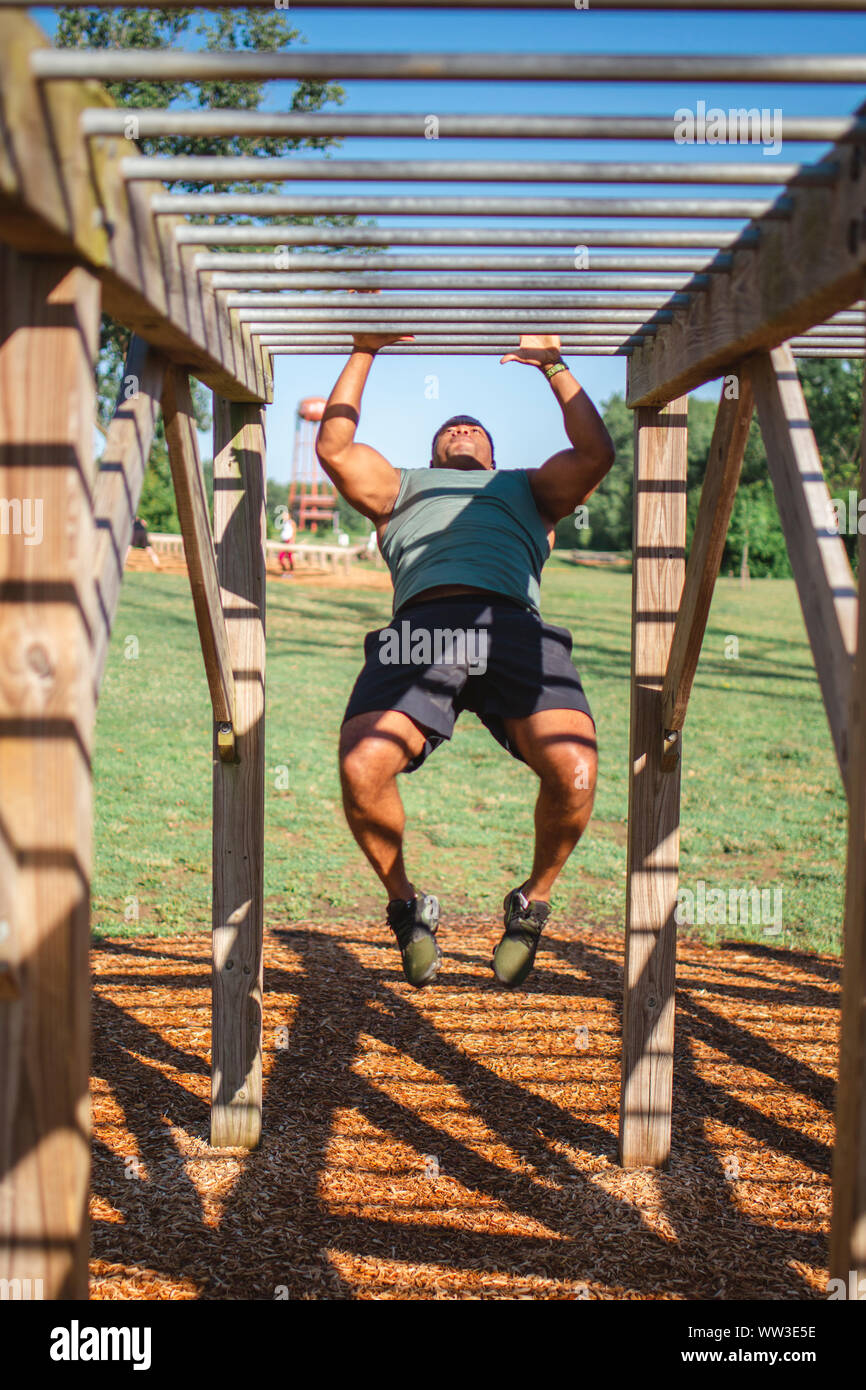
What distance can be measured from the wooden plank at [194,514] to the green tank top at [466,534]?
0.64 metres

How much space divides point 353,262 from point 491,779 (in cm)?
863

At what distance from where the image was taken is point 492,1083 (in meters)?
4.58

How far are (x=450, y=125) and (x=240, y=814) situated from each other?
8.26 ft

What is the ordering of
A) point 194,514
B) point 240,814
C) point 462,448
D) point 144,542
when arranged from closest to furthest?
point 194,514, point 240,814, point 462,448, point 144,542

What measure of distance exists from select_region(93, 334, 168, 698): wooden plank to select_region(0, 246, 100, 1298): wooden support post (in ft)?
0.52

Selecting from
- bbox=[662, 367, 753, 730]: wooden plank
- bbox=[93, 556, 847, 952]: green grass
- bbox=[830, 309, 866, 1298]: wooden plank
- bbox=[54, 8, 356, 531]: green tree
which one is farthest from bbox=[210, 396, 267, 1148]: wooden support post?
bbox=[54, 8, 356, 531]: green tree

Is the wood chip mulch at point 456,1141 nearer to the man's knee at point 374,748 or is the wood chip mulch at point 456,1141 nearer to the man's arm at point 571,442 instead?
the man's knee at point 374,748

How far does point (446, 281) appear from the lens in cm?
296

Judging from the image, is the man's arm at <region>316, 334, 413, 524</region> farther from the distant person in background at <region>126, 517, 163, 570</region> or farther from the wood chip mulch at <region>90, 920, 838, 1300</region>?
the distant person in background at <region>126, 517, 163, 570</region>

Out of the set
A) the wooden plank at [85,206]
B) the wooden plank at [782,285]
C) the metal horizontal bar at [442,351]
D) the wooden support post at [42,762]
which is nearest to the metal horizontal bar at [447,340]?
the metal horizontal bar at [442,351]

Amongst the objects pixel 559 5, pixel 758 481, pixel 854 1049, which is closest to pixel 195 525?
pixel 559 5

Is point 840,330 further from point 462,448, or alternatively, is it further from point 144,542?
point 144,542

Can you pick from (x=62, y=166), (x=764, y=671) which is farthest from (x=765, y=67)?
(x=764, y=671)
